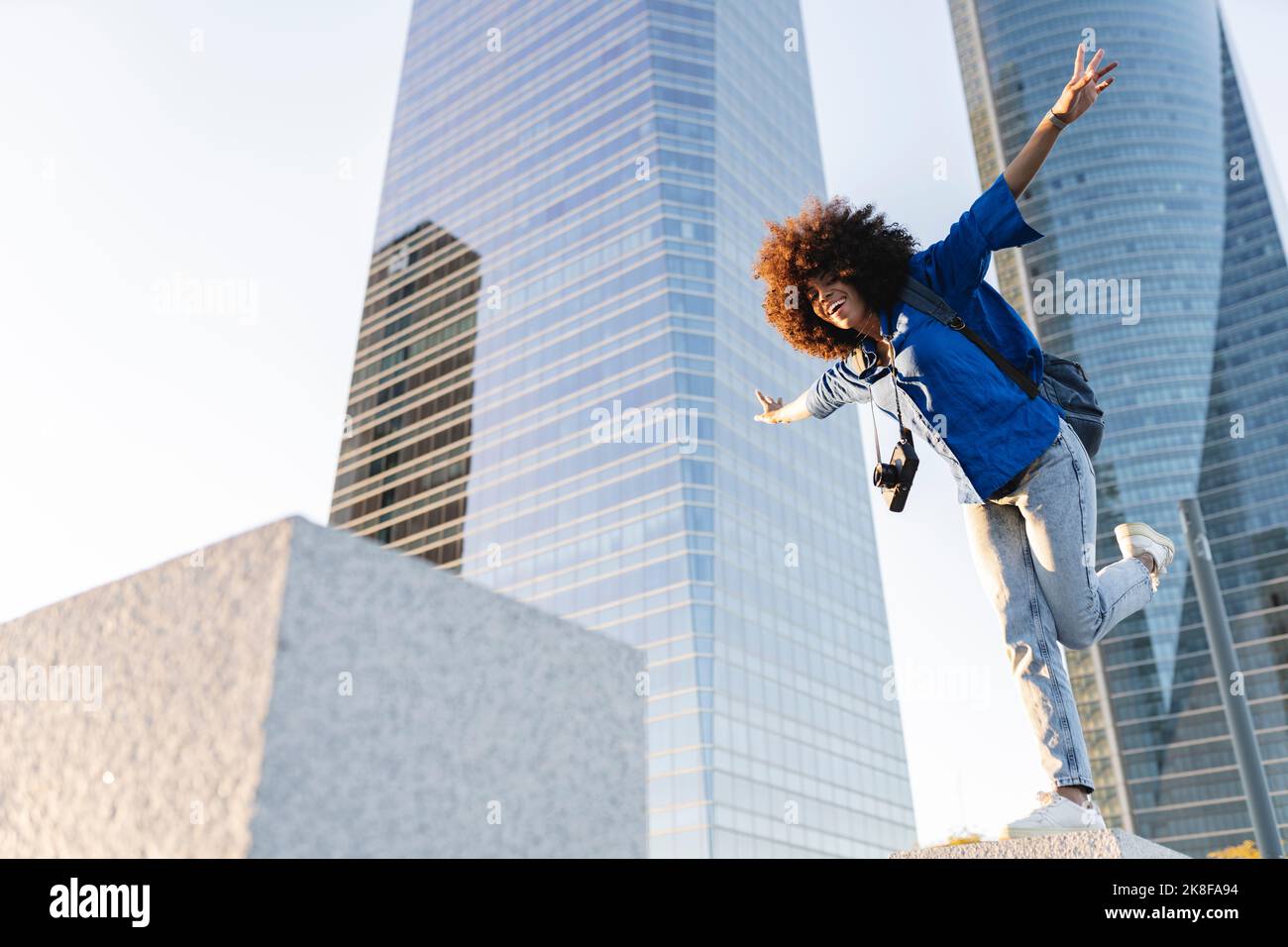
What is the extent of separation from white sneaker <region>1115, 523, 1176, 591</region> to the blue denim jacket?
72cm

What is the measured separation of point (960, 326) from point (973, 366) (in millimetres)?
176

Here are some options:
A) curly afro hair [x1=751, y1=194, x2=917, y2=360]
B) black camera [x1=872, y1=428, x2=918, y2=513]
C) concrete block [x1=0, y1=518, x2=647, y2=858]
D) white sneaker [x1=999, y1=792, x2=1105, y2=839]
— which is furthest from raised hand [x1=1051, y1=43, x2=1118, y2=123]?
concrete block [x1=0, y1=518, x2=647, y2=858]

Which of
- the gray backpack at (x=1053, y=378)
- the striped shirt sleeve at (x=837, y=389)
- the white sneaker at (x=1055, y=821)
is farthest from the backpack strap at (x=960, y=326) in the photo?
the white sneaker at (x=1055, y=821)

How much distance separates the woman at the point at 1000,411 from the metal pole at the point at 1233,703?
933 cm

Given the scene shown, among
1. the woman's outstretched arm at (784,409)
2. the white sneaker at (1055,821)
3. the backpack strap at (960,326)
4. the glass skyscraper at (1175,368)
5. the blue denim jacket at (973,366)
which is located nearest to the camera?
the white sneaker at (1055,821)

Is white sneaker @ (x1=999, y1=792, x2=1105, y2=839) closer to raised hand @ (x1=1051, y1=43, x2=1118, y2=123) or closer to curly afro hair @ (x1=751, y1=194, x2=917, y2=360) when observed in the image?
curly afro hair @ (x1=751, y1=194, x2=917, y2=360)

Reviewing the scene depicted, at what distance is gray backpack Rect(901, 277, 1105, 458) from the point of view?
326 cm

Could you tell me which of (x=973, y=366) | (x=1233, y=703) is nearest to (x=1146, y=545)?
(x=973, y=366)

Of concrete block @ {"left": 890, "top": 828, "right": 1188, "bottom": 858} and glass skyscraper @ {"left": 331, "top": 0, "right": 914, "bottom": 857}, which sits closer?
concrete block @ {"left": 890, "top": 828, "right": 1188, "bottom": 858}

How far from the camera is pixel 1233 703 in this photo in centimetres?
1171

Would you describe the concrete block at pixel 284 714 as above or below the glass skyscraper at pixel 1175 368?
below

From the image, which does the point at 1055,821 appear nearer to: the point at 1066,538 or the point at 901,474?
the point at 1066,538

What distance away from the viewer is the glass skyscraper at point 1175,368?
3974 inches

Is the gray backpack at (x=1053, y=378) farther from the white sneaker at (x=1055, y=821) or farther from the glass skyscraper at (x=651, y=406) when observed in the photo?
the glass skyscraper at (x=651, y=406)
